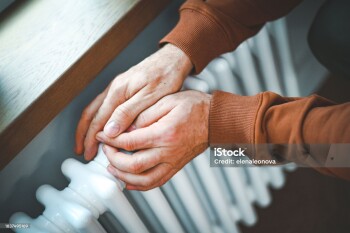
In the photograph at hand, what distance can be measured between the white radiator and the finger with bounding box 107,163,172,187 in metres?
0.01

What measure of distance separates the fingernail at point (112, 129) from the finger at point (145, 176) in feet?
0.20

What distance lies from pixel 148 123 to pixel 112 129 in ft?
0.22

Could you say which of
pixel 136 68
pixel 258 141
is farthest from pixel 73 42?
pixel 258 141

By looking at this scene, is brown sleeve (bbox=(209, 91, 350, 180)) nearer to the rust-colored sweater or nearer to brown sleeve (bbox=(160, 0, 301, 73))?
the rust-colored sweater

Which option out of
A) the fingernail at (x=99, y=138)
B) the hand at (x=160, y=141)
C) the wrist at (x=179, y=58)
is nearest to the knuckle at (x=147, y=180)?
the hand at (x=160, y=141)

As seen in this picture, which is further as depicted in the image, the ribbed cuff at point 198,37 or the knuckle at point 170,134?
the ribbed cuff at point 198,37

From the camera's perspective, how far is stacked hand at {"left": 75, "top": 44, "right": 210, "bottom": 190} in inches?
26.9

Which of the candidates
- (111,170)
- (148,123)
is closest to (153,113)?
(148,123)

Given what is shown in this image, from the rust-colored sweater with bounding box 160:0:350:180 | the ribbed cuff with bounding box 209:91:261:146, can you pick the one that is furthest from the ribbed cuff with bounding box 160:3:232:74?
the ribbed cuff with bounding box 209:91:261:146

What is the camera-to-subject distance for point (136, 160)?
68 centimetres

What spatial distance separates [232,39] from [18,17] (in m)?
0.46

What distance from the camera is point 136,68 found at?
757mm

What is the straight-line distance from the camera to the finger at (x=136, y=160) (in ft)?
2.22

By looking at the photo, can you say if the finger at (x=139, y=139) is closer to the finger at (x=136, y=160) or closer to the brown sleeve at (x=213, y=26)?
the finger at (x=136, y=160)
